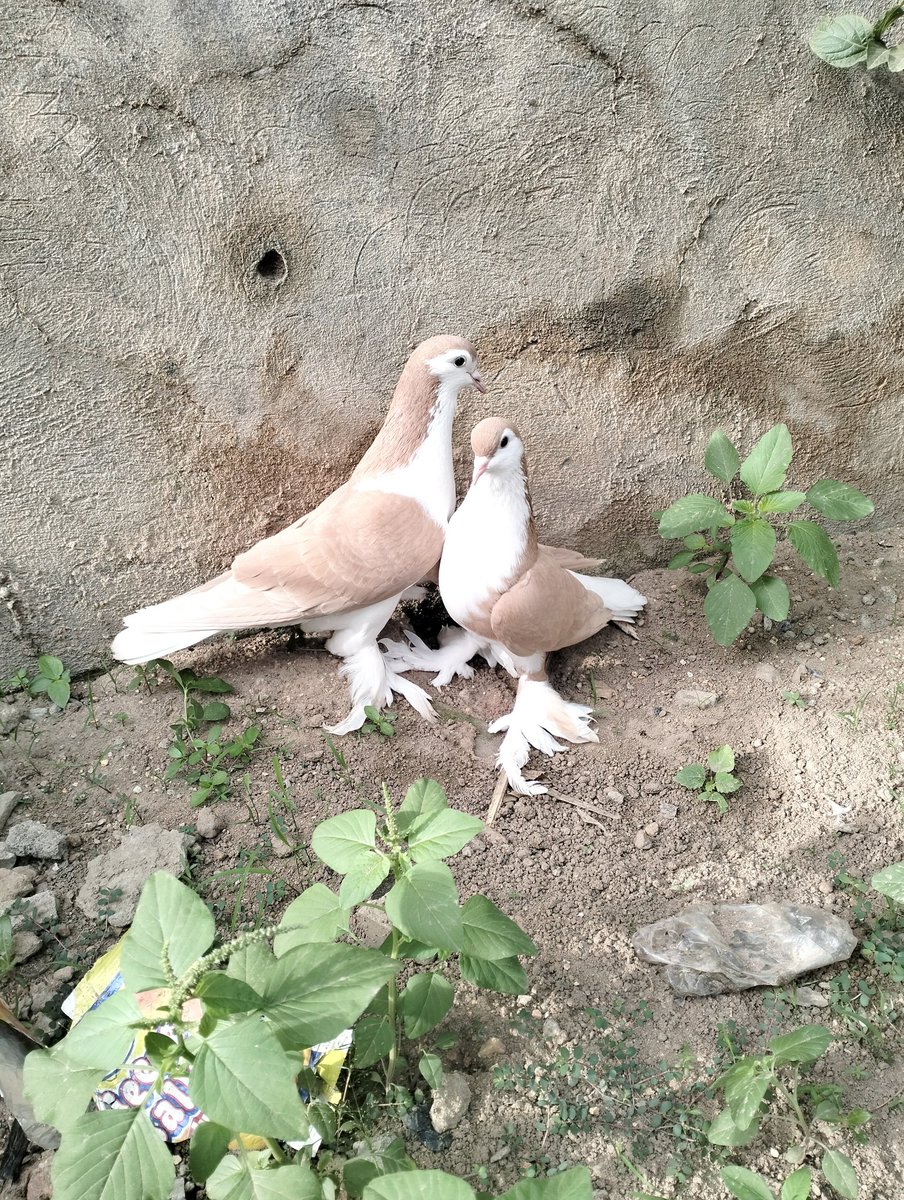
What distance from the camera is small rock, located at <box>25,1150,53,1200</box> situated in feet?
4.66

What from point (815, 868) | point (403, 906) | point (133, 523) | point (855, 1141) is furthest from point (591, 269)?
point (855, 1141)

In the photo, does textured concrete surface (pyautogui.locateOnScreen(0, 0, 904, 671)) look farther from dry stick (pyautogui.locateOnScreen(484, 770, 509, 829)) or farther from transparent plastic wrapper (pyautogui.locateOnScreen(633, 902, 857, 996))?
transparent plastic wrapper (pyautogui.locateOnScreen(633, 902, 857, 996))

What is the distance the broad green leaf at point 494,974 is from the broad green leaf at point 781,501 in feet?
4.68

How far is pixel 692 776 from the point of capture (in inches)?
83.1

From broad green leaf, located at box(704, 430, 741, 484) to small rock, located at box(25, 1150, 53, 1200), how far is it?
2134mm

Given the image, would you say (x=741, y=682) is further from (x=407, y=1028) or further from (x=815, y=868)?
(x=407, y=1028)

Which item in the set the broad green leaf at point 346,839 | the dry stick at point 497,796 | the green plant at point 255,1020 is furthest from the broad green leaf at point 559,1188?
the dry stick at point 497,796

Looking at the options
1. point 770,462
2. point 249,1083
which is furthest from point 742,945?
point 770,462

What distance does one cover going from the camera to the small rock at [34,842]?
194 cm

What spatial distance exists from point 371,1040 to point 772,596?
1523mm

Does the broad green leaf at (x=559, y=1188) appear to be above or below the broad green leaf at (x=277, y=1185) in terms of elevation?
above

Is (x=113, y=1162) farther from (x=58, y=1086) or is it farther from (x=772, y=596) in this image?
(x=772, y=596)

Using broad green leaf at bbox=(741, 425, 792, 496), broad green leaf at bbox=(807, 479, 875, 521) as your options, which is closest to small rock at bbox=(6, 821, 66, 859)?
broad green leaf at bbox=(741, 425, 792, 496)

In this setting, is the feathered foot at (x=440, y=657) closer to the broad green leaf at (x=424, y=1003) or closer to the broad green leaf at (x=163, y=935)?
the broad green leaf at (x=424, y=1003)
